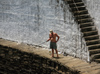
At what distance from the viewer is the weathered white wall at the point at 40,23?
1178cm

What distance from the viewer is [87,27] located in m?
11.8

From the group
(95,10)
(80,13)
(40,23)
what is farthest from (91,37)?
(40,23)

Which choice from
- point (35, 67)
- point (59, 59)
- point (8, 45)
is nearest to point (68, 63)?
point (59, 59)

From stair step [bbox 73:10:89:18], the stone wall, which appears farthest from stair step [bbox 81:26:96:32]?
the stone wall

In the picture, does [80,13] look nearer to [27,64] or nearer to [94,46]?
[94,46]

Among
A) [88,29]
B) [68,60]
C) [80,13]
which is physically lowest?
[68,60]

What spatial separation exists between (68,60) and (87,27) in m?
1.75

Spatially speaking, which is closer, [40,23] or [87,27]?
[87,27]

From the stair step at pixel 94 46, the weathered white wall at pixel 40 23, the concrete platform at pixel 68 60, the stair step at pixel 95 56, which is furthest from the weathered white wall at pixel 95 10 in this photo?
the concrete platform at pixel 68 60

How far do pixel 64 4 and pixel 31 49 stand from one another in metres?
3.12

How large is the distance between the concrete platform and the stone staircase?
53 cm

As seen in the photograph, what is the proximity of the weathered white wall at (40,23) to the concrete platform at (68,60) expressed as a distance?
32cm

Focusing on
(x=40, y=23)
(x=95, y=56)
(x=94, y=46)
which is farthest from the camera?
(x=40, y=23)

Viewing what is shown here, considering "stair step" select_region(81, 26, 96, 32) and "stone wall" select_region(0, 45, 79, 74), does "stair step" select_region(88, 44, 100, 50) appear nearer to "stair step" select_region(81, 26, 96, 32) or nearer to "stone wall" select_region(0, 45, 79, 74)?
"stair step" select_region(81, 26, 96, 32)
